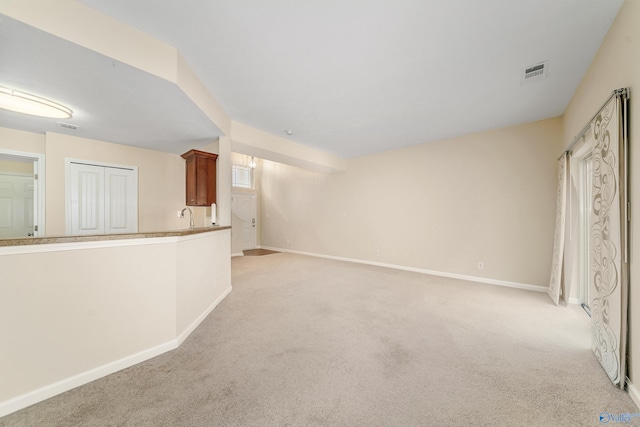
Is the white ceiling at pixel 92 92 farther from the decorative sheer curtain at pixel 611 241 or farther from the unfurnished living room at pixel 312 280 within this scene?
the decorative sheer curtain at pixel 611 241

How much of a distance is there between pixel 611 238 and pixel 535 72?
6.09ft

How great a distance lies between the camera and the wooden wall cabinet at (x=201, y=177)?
136 inches

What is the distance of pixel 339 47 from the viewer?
6.80 ft

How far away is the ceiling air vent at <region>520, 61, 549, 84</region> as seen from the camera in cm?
235

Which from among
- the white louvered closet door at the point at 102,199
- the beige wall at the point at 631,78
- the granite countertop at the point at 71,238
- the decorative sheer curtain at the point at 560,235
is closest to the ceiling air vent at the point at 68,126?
the white louvered closet door at the point at 102,199

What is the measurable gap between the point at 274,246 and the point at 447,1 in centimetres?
754

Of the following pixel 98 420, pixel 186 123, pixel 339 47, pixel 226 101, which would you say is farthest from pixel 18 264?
pixel 339 47

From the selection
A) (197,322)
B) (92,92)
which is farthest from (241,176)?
(197,322)

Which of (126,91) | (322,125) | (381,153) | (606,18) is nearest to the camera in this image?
(606,18)

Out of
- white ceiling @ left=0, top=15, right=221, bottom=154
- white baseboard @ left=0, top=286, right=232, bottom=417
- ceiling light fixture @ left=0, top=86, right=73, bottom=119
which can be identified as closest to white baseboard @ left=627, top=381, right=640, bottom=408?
white baseboard @ left=0, top=286, right=232, bottom=417

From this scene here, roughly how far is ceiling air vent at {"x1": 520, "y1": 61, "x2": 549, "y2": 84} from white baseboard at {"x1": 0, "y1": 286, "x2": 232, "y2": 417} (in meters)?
4.54

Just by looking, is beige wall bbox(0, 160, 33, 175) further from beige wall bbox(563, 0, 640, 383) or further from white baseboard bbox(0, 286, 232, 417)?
beige wall bbox(563, 0, 640, 383)

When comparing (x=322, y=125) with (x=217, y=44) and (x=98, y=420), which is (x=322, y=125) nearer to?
(x=217, y=44)

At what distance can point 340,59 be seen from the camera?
→ 7.35 ft
